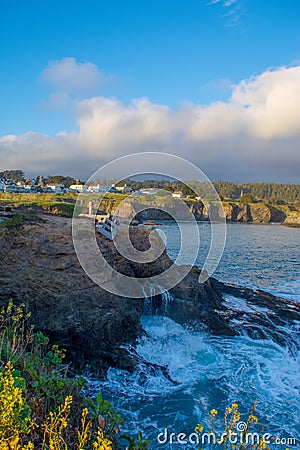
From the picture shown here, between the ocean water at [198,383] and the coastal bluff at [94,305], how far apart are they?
1.74ft

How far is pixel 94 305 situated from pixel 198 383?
3.60 m

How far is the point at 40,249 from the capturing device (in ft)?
36.3

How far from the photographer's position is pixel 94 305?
9.64 meters

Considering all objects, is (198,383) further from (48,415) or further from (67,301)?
(48,415)

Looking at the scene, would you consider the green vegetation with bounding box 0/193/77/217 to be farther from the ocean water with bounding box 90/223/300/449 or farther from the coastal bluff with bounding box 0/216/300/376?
the ocean water with bounding box 90/223/300/449

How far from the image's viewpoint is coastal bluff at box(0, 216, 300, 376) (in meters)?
8.50

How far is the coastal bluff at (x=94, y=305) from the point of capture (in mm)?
8500

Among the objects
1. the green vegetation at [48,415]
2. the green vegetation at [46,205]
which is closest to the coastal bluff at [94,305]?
the green vegetation at [48,415]

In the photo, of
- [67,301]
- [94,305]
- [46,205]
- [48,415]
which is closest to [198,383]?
[94,305]

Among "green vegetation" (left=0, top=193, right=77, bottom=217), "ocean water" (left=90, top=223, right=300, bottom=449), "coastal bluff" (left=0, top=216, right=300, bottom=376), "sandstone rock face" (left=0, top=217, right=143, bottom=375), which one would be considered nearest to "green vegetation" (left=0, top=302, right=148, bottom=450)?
"ocean water" (left=90, top=223, right=300, bottom=449)

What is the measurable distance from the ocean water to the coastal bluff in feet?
1.74

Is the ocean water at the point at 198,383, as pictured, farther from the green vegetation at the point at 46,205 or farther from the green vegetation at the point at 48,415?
the green vegetation at the point at 46,205

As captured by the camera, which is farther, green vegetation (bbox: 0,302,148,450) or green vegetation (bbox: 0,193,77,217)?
green vegetation (bbox: 0,193,77,217)

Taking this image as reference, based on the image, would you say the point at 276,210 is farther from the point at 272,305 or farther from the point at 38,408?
the point at 38,408
